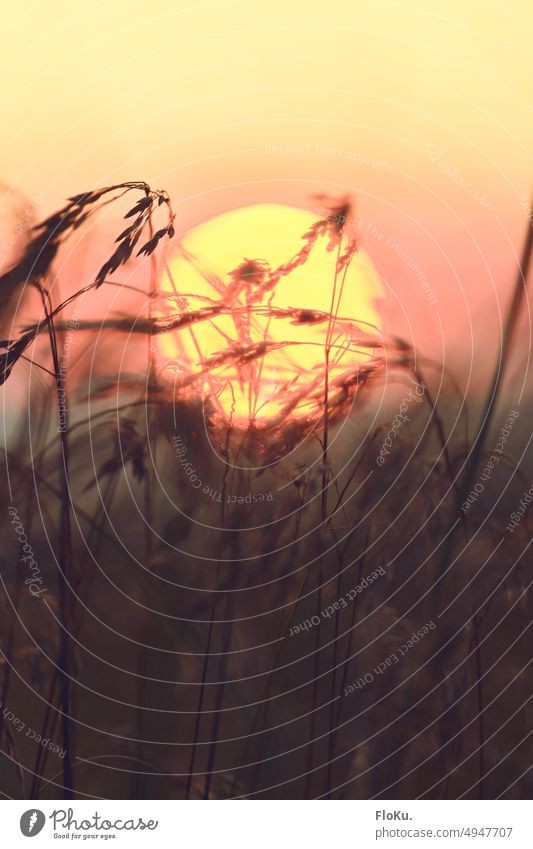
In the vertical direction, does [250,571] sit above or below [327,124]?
below
